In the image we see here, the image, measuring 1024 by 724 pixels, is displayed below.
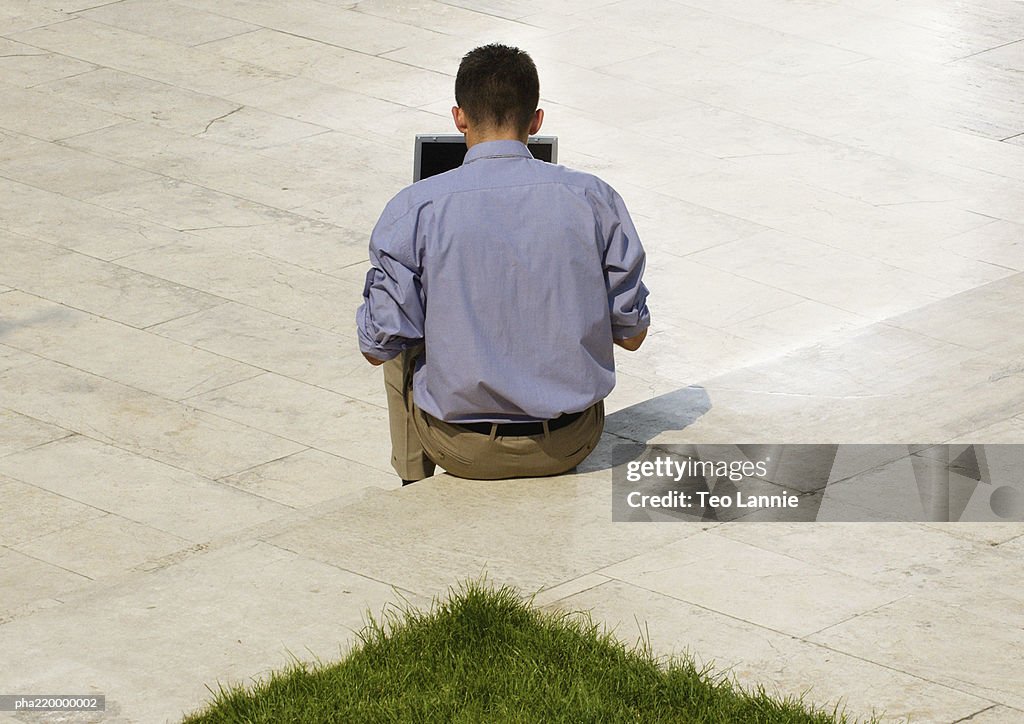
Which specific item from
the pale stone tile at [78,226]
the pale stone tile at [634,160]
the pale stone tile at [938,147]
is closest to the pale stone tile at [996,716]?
the pale stone tile at [78,226]

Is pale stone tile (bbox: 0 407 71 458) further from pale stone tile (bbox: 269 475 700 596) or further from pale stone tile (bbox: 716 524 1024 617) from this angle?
pale stone tile (bbox: 716 524 1024 617)

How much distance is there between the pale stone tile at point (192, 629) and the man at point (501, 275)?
2.63 feet

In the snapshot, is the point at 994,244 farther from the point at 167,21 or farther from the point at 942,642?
the point at 167,21

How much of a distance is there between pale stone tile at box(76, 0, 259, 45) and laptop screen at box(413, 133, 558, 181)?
26.8 feet

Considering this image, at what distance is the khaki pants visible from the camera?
18.0 ft

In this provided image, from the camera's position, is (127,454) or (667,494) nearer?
(667,494)

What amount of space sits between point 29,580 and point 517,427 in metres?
2.19

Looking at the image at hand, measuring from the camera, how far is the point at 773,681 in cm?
423

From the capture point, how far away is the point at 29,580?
6.41 metres

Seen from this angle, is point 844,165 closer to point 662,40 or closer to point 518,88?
point 662,40

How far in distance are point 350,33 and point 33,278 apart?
536cm

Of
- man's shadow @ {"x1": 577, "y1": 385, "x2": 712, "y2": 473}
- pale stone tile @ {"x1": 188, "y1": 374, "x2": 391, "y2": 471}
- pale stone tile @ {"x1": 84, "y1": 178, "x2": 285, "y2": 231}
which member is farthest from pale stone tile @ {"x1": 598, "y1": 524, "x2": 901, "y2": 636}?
pale stone tile @ {"x1": 84, "y1": 178, "x2": 285, "y2": 231}

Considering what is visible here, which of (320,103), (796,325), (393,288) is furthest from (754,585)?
(320,103)

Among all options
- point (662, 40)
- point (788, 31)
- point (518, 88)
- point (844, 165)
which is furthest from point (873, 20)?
point (518, 88)
